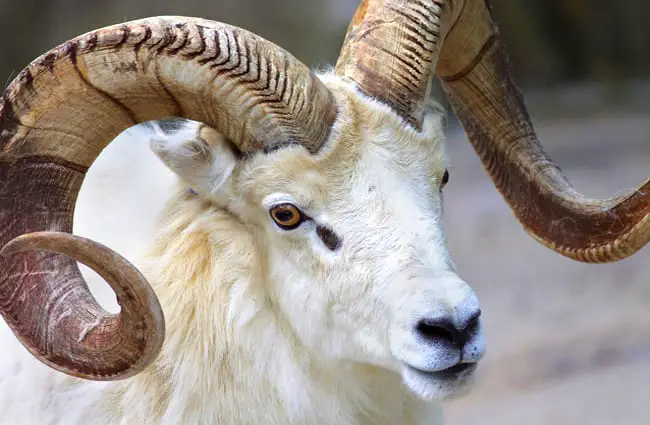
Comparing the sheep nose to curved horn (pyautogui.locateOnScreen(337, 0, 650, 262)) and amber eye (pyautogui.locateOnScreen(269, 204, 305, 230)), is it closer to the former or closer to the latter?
amber eye (pyautogui.locateOnScreen(269, 204, 305, 230))

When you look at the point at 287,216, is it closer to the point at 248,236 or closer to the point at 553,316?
the point at 248,236

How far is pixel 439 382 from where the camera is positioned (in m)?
3.86

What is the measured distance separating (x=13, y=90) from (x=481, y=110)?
2350 mm

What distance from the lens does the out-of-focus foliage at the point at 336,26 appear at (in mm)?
15359

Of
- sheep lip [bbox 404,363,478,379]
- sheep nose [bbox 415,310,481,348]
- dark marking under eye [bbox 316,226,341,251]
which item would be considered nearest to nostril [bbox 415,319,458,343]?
sheep nose [bbox 415,310,481,348]

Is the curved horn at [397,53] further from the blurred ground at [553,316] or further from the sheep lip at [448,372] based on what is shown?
the blurred ground at [553,316]

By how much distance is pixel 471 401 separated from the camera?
8.92m

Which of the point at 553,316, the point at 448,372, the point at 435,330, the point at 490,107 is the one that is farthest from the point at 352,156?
the point at 553,316

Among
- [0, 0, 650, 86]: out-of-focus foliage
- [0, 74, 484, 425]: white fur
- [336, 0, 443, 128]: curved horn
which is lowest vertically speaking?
[0, 0, 650, 86]: out-of-focus foliage

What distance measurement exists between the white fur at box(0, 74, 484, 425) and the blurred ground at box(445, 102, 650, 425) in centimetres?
445

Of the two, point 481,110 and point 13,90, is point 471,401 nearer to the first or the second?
point 481,110

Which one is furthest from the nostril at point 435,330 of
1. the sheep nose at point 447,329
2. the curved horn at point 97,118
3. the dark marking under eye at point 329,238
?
the curved horn at point 97,118

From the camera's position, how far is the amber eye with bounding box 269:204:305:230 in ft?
13.6

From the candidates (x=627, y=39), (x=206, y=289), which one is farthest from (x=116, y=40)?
(x=627, y=39)
